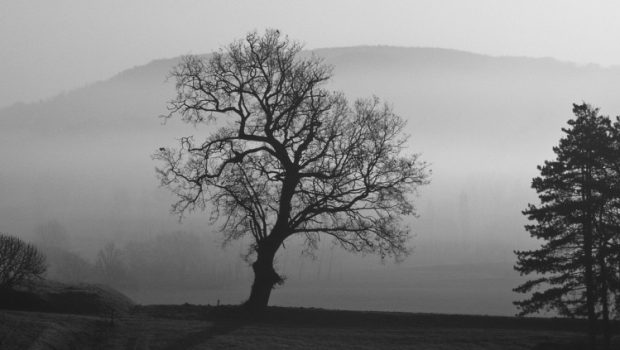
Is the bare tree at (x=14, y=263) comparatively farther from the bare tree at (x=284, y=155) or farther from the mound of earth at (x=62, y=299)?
the bare tree at (x=284, y=155)

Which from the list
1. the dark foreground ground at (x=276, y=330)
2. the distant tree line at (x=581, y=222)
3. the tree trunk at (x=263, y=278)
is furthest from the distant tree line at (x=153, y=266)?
the distant tree line at (x=581, y=222)

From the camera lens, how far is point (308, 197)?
37.1 metres

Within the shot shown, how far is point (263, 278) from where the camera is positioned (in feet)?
121

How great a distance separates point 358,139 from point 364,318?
32.0 feet

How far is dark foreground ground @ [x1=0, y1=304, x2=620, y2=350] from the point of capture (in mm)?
27766

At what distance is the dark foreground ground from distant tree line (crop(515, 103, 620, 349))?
7.41ft

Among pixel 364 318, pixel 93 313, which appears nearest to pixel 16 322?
pixel 93 313

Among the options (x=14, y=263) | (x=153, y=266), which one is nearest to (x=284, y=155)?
(x=14, y=263)

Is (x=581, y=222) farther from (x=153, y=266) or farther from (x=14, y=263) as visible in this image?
(x=153, y=266)

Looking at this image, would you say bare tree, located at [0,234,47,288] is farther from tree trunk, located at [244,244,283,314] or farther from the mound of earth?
tree trunk, located at [244,244,283,314]

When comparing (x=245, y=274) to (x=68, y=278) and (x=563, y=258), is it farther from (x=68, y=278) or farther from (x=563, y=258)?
(x=563, y=258)

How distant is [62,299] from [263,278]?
426 inches

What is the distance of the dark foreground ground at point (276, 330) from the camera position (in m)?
27.8

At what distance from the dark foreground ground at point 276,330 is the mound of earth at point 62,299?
1.39m
